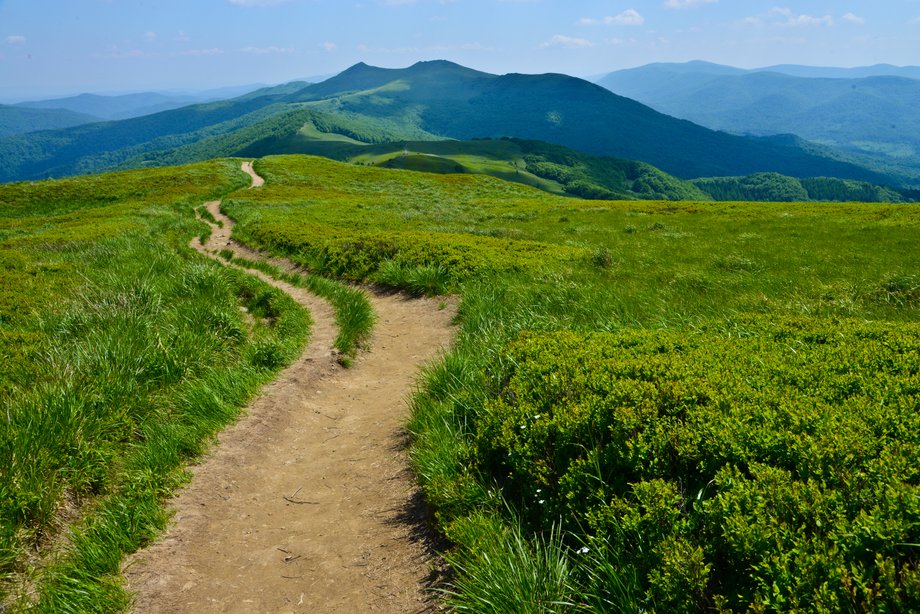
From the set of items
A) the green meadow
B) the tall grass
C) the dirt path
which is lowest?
the dirt path

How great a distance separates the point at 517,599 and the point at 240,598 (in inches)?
111

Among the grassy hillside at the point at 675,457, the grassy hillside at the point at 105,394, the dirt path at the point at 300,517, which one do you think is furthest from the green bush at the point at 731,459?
the grassy hillside at the point at 105,394

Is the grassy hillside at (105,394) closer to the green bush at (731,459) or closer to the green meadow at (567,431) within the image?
the green meadow at (567,431)

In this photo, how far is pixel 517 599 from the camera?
3492 mm

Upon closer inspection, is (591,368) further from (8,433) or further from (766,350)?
(8,433)

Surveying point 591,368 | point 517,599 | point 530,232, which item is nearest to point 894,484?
point 517,599

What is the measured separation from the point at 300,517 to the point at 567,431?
3432 mm

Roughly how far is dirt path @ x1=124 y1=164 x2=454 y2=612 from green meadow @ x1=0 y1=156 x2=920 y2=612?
380mm

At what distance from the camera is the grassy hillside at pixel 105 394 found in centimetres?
466

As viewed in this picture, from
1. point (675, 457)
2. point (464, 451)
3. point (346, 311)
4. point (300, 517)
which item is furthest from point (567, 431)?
point (346, 311)

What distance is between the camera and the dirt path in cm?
463

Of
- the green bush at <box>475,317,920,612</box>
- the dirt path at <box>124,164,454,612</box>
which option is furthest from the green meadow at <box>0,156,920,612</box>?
the dirt path at <box>124,164,454,612</box>

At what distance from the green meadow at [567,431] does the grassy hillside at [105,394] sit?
33 mm

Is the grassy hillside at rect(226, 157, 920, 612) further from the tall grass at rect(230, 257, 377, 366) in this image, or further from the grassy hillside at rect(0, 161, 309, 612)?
the grassy hillside at rect(0, 161, 309, 612)
